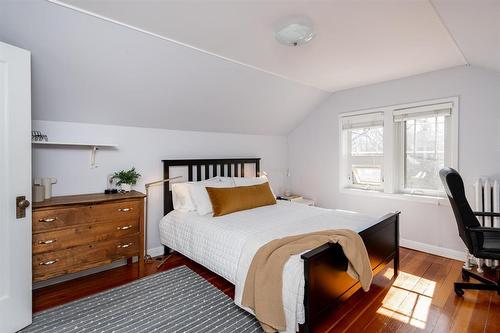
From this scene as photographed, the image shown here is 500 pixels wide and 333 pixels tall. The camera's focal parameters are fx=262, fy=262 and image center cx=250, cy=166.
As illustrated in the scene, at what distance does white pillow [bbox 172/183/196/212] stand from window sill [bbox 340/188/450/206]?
8.05 ft

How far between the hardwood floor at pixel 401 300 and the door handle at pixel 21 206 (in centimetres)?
91

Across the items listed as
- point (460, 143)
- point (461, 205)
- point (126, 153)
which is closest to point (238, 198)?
point (126, 153)

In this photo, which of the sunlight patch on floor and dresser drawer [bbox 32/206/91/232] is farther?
dresser drawer [bbox 32/206/91/232]

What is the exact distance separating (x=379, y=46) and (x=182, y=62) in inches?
76.6

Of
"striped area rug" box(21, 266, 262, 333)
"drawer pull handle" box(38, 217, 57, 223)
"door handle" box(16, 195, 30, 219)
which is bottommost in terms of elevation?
"striped area rug" box(21, 266, 262, 333)

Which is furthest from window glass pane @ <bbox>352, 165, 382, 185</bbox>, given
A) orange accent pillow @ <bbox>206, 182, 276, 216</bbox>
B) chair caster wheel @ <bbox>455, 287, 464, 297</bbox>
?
chair caster wheel @ <bbox>455, 287, 464, 297</bbox>

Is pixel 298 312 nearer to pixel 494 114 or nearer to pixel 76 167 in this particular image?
pixel 76 167

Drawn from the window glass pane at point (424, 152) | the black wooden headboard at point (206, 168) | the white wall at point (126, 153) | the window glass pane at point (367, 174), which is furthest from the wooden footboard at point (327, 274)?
the white wall at point (126, 153)

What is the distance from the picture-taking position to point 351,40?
93.7 inches

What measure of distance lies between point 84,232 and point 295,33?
2.57 meters

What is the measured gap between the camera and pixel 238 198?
125 inches

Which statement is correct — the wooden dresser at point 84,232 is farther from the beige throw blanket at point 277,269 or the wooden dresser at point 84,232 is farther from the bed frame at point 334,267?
the bed frame at point 334,267

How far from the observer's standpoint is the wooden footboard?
5.52 ft

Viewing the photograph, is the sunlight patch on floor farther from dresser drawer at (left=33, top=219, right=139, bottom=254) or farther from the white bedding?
dresser drawer at (left=33, top=219, right=139, bottom=254)
